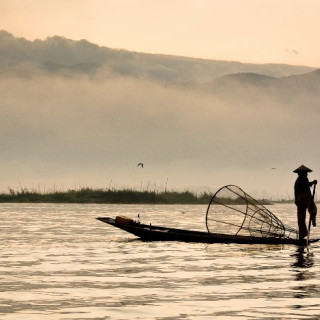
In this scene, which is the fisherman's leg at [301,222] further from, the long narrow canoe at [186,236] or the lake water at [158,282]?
the lake water at [158,282]

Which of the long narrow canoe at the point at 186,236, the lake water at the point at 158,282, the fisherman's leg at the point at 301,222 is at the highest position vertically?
the fisherman's leg at the point at 301,222

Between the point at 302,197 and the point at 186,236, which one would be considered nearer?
the point at 302,197

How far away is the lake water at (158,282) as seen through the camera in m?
13.3

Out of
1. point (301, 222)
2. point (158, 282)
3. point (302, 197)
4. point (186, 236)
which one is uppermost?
point (302, 197)

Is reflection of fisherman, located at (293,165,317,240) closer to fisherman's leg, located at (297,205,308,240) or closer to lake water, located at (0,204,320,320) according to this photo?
fisherman's leg, located at (297,205,308,240)

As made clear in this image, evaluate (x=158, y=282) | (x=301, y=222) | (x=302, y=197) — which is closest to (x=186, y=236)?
(x=301, y=222)

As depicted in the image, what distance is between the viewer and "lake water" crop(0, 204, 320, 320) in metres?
13.3

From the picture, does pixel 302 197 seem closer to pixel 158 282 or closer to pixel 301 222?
pixel 301 222

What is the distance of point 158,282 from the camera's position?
17203mm

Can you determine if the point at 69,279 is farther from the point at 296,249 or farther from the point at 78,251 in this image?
the point at 296,249

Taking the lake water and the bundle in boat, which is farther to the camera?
the bundle in boat

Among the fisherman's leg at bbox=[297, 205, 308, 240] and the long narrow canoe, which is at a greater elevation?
the fisherman's leg at bbox=[297, 205, 308, 240]

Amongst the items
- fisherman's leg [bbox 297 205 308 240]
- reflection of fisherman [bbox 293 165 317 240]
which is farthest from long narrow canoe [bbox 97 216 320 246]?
reflection of fisherman [bbox 293 165 317 240]

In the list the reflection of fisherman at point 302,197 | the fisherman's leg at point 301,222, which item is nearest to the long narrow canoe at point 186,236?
the fisherman's leg at point 301,222
